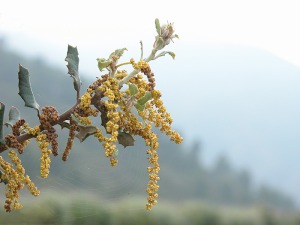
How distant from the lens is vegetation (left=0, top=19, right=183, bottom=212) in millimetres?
425

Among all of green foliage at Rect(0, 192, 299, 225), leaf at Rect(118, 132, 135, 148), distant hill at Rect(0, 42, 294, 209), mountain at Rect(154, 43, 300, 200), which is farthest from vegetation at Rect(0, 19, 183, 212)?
mountain at Rect(154, 43, 300, 200)

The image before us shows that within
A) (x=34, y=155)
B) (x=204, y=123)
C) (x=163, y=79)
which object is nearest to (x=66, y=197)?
(x=34, y=155)

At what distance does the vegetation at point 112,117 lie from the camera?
1.39 feet

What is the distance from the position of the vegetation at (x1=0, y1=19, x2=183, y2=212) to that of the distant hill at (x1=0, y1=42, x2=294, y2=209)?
0.37m

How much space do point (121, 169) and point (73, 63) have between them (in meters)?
0.83

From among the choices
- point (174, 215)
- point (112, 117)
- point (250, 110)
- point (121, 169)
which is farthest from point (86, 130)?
point (250, 110)

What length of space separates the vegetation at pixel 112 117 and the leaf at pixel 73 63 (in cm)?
2

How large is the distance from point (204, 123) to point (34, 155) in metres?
1.80

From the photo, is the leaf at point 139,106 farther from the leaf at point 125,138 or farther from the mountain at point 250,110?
the mountain at point 250,110

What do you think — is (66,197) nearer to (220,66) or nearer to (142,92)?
(142,92)

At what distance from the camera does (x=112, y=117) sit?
16.3 inches

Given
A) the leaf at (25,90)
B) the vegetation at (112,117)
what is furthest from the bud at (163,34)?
the leaf at (25,90)

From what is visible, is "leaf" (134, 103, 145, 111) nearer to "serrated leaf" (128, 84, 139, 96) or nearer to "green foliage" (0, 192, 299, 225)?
"serrated leaf" (128, 84, 139, 96)

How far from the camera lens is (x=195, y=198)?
96.3 inches
